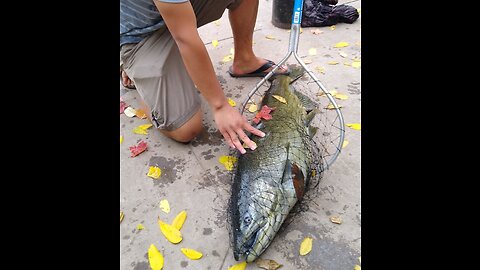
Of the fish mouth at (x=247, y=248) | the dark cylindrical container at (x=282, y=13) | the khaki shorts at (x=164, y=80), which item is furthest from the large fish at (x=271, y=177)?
the dark cylindrical container at (x=282, y=13)

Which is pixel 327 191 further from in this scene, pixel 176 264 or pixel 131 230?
pixel 131 230

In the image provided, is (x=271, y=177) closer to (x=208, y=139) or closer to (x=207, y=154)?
(x=207, y=154)

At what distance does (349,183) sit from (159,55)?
1.73 meters

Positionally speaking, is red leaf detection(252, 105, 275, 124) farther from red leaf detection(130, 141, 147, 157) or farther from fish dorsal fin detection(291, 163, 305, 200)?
red leaf detection(130, 141, 147, 157)

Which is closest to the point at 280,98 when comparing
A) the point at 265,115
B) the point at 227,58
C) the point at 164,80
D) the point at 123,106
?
A: the point at 265,115

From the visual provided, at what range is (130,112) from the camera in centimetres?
321

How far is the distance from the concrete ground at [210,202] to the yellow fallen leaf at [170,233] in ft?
0.09

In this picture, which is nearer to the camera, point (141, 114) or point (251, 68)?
point (141, 114)

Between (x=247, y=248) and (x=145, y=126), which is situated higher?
(x=247, y=248)

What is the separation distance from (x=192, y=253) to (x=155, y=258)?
219mm

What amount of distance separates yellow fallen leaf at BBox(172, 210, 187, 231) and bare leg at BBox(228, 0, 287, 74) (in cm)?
157

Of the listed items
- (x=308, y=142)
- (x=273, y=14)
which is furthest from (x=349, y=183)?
(x=273, y=14)

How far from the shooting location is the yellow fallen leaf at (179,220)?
88.9 inches

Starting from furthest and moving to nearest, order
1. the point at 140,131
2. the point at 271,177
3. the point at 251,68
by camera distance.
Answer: the point at 251,68, the point at 140,131, the point at 271,177
